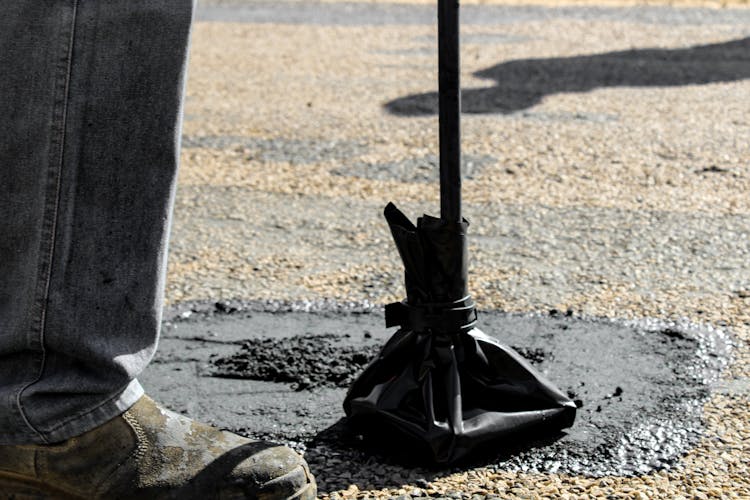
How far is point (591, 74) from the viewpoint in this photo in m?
7.13

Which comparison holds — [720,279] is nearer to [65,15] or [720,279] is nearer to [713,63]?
[65,15]

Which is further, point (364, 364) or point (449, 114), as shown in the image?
point (364, 364)

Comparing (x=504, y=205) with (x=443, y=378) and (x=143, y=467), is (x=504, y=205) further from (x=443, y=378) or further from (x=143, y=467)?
(x=143, y=467)

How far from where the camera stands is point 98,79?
186cm

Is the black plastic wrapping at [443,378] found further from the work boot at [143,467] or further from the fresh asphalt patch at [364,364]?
the work boot at [143,467]

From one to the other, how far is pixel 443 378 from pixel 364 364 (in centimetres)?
54

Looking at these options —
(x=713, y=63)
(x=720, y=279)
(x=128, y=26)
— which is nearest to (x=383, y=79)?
(x=713, y=63)

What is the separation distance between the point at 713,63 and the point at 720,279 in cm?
435

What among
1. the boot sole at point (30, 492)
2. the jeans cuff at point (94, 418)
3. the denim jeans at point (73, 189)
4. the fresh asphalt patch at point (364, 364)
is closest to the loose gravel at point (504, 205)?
the fresh asphalt patch at point (364, 364)

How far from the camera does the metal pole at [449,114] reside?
225 cm

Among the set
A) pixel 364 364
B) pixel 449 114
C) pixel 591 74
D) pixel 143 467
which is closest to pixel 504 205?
pixel 364 364

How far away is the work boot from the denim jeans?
44 millimetres

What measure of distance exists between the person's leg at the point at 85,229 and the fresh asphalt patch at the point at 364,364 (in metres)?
0.54

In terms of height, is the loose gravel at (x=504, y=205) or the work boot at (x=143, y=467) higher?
the loose gravel at (x=504, y=205)
